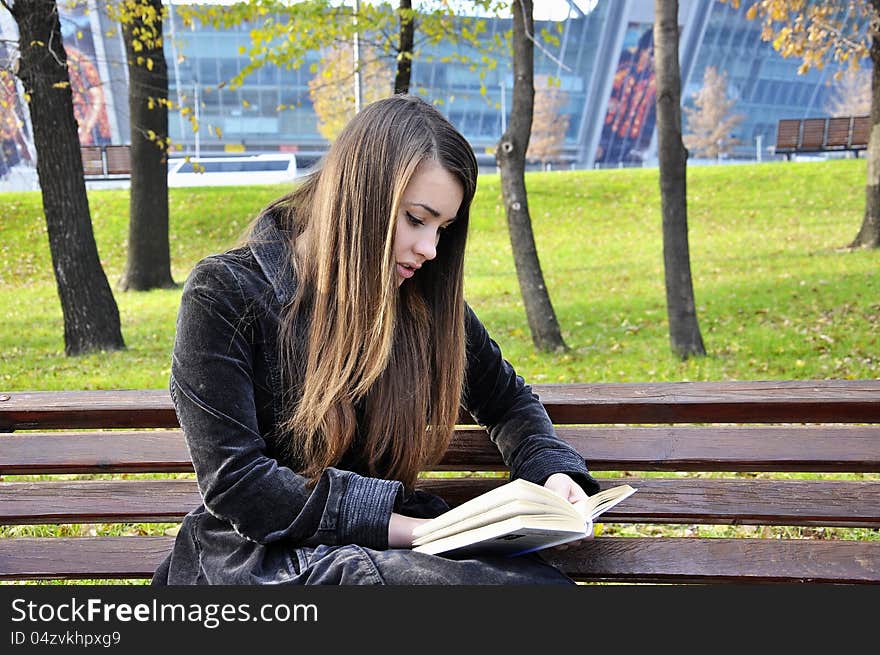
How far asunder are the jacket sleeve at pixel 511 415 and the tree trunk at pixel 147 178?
921 cm

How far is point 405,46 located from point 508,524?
822 centimetres

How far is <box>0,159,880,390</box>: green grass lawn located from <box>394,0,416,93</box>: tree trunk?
8.70ft

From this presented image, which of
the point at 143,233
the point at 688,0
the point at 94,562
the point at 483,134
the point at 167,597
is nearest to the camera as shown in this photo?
the point at 167,597

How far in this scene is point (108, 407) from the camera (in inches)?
109

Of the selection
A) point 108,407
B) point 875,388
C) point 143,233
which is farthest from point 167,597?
point 143,233

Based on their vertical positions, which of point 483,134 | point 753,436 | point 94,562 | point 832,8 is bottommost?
point 483,134

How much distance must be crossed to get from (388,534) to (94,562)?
0.99 metres

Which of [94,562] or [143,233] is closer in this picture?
[94,562]

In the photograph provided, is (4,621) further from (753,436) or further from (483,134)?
(483,134)

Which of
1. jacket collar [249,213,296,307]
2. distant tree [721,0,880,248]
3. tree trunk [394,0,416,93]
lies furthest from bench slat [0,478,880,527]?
distant tree [721,0,880,248]

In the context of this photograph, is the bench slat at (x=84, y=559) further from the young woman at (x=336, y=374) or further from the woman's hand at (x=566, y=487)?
the woman's hand at (x=566, y=487)

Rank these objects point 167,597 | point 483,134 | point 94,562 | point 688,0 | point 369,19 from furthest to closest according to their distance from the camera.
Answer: point 483,134, point 688,0, point 369,19, point 94,562, point 167,597

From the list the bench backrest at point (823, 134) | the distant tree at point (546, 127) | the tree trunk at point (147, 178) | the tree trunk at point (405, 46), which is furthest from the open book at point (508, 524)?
the distant tree at point (546, 127)

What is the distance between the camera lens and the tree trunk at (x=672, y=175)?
765cm
